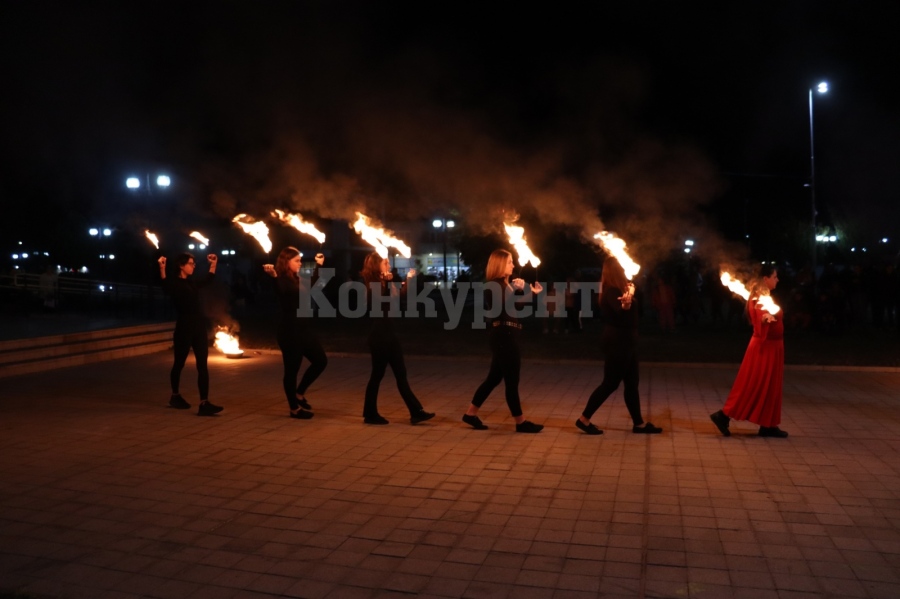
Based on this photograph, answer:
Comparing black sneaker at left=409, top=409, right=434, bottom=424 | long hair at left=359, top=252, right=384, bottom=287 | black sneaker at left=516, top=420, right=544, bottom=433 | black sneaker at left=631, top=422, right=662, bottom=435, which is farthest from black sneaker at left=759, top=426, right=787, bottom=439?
long hair at left=359, top=252, right=384, bottom=287

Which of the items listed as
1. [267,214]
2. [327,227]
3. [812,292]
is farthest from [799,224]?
[267,214]

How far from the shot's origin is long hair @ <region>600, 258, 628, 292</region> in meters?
7.18

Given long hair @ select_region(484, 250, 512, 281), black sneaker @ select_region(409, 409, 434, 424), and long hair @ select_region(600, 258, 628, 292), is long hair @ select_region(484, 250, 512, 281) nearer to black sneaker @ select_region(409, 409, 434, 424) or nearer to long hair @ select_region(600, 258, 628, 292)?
long hair @ select_region(600, 258, 628, 292)

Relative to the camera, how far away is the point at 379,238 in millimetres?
9859

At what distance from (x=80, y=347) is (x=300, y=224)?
15.9 ft

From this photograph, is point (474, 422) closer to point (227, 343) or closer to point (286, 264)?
point (286, 264)

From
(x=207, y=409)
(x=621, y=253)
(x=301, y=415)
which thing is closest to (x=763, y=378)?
(x=621, y=253)

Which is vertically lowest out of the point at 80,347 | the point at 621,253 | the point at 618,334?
the point at 80,347

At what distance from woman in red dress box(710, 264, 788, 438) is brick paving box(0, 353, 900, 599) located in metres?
0.23

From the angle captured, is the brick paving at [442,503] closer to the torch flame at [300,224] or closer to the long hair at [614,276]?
the long hair at [614,276]

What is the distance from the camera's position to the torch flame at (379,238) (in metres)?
9.47

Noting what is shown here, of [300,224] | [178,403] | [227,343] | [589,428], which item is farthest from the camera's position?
[227,343]

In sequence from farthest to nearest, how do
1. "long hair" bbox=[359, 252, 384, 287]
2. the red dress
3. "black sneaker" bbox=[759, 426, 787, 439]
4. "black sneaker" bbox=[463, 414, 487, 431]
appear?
"long hair" bbox=[359, 252, 384, 287]
"black sneaker" bbox=[463, 414, 487, 431]
"black sneaker" bbox=[759, 426, 787, 439]
the red dress

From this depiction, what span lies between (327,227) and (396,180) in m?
13.1
